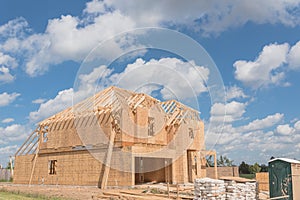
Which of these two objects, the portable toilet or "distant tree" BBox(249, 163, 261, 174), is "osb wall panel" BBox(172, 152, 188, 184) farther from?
"distant tree" BBox(249, 163, 261, 174)

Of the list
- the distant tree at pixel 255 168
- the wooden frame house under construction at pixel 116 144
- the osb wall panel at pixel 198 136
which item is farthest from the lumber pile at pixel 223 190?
the distant tree at pixel 255 168

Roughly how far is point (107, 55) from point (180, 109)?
354 inches

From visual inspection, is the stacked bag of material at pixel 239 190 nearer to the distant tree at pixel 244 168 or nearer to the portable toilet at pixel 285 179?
the portable toilet at pixel 285 179

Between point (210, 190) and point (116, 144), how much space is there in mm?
12343

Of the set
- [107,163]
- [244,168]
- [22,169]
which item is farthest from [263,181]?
[244,168]

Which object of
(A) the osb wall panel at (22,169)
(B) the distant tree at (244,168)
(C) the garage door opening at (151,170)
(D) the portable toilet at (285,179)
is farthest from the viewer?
(B) the distant tree at (244,168)

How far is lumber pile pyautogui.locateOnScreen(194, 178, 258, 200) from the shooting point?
11.2m

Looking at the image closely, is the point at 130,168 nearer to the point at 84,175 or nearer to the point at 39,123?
the point at 84,175

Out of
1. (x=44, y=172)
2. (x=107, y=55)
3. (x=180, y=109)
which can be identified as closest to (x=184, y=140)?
(x=180, y=109)

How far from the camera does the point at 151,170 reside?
1118 inches

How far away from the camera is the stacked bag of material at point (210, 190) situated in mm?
11141

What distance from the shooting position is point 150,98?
1077 inches

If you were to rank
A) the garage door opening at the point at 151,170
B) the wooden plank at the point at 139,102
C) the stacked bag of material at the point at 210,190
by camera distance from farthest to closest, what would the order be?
the garage door opening at the point at 151,170
the wooden plank at the point at 139,102
the stacked bag of material at the point at 210,190

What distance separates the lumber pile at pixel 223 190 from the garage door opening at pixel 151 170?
14827 millimetres
